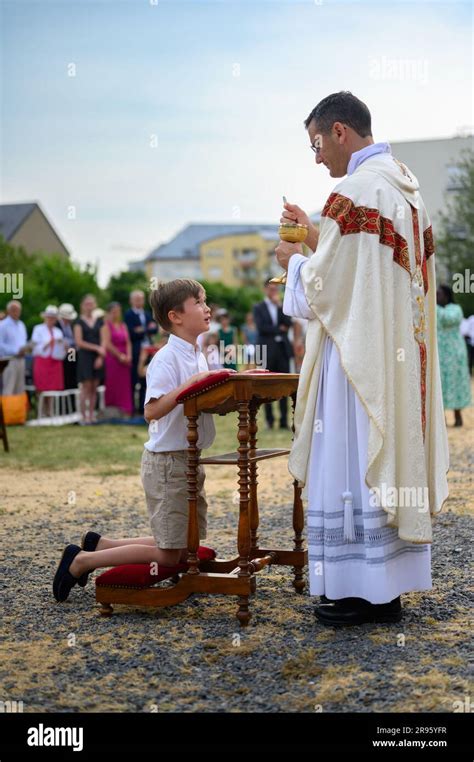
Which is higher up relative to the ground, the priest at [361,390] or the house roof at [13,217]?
the house roof at [13,217]

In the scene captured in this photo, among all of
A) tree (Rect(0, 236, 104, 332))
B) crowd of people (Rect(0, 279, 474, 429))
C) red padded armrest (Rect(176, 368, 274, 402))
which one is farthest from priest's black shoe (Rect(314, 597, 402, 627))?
tree (Rect(0, 236, 104, 332))

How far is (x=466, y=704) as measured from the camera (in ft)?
12.1

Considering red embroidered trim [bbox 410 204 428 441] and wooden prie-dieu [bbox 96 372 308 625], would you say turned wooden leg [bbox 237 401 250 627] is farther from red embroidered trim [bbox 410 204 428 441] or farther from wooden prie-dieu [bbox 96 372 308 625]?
red embroidered trim [bbox 410 204 428 441]

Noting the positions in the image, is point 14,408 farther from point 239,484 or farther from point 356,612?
point 356,612

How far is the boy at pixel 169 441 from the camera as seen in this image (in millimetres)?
4957

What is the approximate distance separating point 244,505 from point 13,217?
56175 mm

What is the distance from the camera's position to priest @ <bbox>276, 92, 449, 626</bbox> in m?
4.52

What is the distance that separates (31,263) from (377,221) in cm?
2962

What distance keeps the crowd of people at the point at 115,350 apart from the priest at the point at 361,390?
955 centimetres

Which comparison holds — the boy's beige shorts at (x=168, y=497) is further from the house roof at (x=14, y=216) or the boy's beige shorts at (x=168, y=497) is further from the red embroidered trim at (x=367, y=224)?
the house roof at (x=14, y=216)

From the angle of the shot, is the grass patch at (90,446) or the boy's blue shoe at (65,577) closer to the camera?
the boy's blue shoe at (65,577)

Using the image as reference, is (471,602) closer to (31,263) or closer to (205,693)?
(205,693)

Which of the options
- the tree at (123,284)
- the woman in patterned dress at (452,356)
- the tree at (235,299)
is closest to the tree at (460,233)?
the tree at (235,299)

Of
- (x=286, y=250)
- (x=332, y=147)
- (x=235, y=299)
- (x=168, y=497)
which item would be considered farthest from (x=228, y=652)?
(x=235, y=299)
